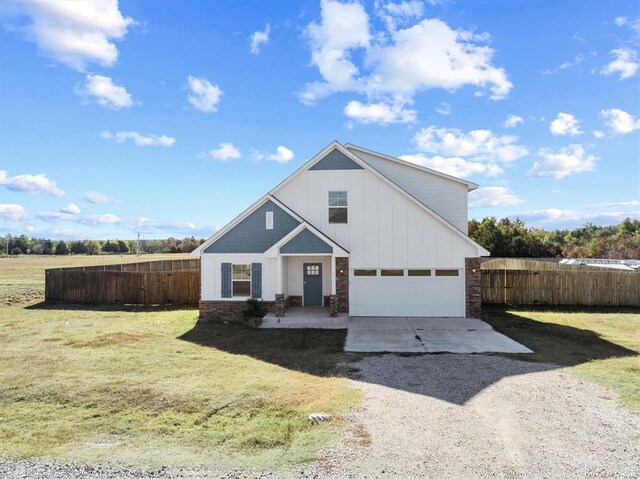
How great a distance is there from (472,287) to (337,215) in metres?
5.90

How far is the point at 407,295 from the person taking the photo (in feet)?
54.6

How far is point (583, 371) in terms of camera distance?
9461 mm

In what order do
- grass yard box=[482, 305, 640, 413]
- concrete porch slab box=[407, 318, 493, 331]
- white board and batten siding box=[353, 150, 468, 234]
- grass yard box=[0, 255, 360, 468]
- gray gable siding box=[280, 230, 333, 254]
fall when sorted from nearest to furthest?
grass yard box=[0, 255, 360, 468]
grass yard box=[482, 305, 640, 413]
concrete porch slab box=[407, 318, 493, 331]
gray gable siding box=[280, 230, 333, 254]
white board and batten siding box=[353, 150, 468, 234]

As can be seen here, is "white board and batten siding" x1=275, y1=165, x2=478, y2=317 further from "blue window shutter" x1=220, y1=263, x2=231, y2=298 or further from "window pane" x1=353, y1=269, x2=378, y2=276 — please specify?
"blue window shutter" x1=220, y1=263, x2=231, y2=298

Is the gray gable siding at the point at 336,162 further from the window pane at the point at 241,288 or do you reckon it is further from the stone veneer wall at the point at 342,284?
the window pane at the point at 241,288

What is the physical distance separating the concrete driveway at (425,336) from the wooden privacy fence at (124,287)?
8.97m

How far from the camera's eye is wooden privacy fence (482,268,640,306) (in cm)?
1934

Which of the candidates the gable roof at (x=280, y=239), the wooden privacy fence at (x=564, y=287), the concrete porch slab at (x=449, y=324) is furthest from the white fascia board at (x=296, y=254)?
the wooden privacy fence at (x=564, y=287)

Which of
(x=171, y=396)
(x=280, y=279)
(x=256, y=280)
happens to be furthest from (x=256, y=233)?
(x=171, y=396)

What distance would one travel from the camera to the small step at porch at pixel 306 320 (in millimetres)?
14617

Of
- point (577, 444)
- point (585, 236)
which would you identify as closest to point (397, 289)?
point (577, 444)

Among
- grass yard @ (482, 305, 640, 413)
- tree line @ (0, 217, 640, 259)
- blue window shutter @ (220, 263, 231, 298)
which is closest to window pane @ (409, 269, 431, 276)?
grass yard @ (482, 305, 640, 413)

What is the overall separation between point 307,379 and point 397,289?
848 centimetres

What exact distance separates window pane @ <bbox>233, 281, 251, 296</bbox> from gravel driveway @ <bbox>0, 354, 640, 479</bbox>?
833cm
